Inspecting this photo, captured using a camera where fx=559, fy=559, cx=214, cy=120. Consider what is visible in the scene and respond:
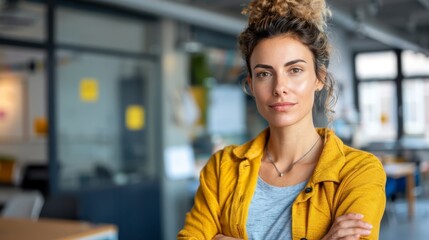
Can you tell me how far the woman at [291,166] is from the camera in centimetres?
156

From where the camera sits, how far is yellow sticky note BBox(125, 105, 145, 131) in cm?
700

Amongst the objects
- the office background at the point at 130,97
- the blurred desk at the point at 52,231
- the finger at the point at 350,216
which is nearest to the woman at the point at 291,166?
the finger at the point at 350,216

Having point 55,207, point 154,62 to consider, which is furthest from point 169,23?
point 55,207

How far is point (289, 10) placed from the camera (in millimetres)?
1646

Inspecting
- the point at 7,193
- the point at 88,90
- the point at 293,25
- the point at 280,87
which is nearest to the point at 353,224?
the point at 280,87

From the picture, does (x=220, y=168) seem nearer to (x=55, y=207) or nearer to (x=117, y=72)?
(x=55, y=207)

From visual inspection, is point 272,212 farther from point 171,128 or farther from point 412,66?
point 412,66

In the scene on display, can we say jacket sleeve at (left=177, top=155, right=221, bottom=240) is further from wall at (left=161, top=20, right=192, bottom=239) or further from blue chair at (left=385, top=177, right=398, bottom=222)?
blue chair at (left=385, top=177, right=398, bottom=222)

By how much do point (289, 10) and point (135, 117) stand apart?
561cm

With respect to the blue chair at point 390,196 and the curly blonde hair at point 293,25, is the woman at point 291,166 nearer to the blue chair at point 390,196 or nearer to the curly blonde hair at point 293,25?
the curly blonde hair at point 293,25

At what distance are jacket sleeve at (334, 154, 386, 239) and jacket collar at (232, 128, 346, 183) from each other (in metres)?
0.05

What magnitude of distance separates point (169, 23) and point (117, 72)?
3.66ft

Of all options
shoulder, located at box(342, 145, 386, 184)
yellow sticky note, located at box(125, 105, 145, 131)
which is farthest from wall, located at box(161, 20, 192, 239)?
shoulder, located at box(342, 145, 386, 184)

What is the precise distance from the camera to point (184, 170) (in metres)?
7.63
